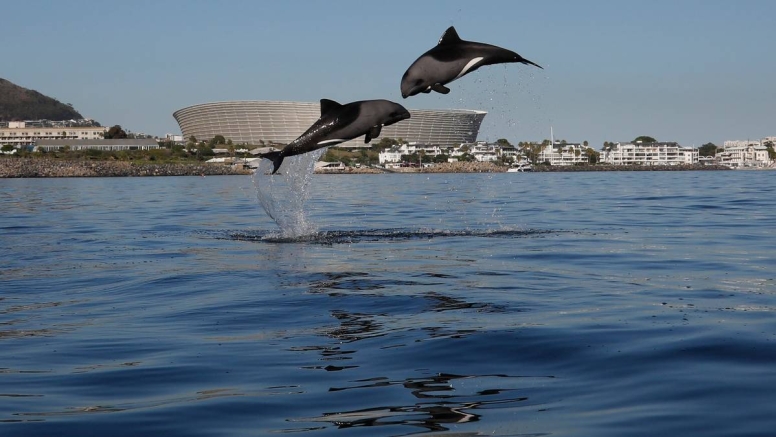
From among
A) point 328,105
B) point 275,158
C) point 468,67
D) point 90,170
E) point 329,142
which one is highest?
point 90,170

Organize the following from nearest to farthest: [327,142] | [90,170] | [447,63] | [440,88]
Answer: [440,88] → [447,63] → [327,142] → [90,170]

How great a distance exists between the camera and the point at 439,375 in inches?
311

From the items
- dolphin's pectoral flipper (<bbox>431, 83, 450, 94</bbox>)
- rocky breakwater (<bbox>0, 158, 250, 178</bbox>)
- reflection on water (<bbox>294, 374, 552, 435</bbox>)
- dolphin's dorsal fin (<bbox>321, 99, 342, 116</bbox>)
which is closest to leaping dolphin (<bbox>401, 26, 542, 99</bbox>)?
dolphin's pectoral flipper (<bbox>431, 83, 450, 94</bbox>)

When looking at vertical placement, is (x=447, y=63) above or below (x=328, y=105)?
above

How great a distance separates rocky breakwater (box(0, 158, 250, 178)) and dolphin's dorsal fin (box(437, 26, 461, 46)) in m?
129

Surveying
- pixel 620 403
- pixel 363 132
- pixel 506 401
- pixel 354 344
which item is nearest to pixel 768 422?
pixel 620 403

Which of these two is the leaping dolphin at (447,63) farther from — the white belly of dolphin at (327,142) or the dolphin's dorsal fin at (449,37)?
the white belly of dolphin at (327,142)

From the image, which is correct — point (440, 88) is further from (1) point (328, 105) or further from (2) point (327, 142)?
(1) point (328, 105)

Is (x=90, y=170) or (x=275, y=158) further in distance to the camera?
(x=90, y=170)

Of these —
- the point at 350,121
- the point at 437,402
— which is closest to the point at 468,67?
the point at 350,121

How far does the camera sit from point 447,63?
1111 centimetres

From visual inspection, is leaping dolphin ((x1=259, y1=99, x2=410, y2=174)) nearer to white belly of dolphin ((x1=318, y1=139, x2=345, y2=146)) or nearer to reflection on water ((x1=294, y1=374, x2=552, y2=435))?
white belly of dolphin ((x1=318, y1=139, x2=345, y2=146))

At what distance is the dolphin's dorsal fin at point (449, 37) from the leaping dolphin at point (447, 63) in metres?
0.04

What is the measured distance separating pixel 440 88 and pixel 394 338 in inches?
123
